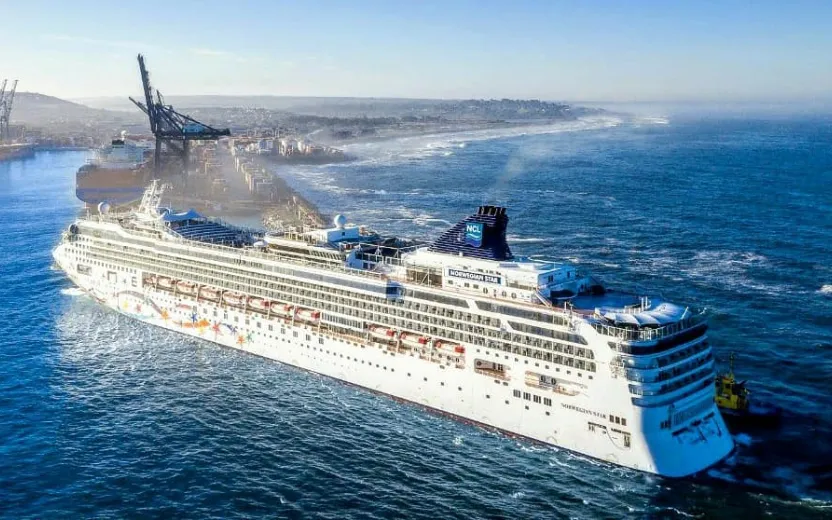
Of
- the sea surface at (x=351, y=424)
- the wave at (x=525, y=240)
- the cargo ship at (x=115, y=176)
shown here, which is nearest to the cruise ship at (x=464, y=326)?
the sea surface at (x=351, y=424)

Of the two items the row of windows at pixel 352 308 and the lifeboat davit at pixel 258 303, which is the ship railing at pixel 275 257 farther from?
the lifeboat davit at pixel 258 303

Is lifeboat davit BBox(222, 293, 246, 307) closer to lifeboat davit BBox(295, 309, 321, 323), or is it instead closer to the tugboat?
lifeboat davit BBox(295, 309, 321, 323)

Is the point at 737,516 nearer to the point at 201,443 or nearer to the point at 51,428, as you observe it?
the point at 201,443

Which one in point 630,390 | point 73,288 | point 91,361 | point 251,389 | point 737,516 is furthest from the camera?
point 73,288

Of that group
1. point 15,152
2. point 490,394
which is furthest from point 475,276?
point 15,152

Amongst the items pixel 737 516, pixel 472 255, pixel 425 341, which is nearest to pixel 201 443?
pixel 425 341

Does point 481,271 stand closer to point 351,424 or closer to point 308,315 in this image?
point 351,424

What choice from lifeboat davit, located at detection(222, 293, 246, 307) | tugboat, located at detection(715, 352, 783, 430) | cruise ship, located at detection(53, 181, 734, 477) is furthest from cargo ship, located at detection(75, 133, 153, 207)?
tugboat, located at detection(715, 352, 783, 430)
